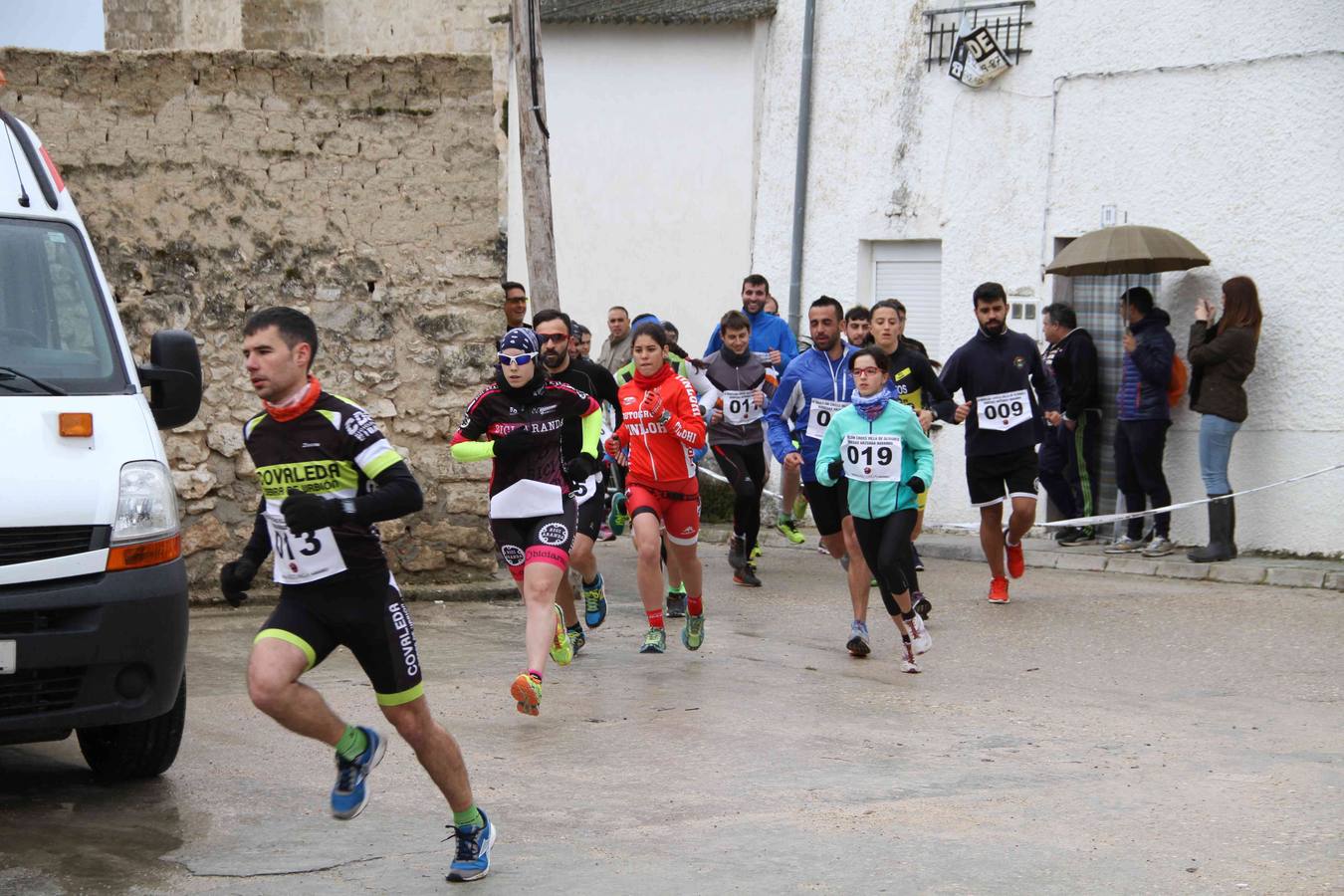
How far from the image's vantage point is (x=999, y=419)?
11.7 meters

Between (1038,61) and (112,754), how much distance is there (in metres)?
11.6

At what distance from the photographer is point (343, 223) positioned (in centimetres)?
1132

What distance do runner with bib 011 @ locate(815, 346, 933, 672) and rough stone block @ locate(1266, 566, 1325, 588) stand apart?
448cm

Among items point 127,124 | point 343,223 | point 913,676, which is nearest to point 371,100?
point 343,223

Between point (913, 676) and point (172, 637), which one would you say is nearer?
point (172, 637)

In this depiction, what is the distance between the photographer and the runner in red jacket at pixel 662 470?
31.7 feet

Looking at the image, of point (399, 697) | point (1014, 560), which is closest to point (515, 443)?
point (399, 697)

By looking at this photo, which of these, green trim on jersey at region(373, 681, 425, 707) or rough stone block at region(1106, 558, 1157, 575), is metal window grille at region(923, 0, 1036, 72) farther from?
green trim on jersey at region(373, 681, 425, 707)

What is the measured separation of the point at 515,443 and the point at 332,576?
2706mm

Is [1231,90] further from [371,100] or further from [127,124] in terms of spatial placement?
[127,124]

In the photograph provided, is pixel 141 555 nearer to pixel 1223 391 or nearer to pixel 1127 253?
pixel 1223 391

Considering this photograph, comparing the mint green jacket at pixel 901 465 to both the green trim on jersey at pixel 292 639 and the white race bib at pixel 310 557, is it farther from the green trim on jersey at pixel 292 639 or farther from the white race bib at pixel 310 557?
the green trim on jersey at pixel 292 639

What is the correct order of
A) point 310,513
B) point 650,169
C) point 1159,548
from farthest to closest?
point 650,169
point 1159,548
point 310,513

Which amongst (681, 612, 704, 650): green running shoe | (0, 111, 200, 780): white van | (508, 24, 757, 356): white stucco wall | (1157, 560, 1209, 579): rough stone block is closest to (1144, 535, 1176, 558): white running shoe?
(1157, 560, 1209, 579): rough stone block
